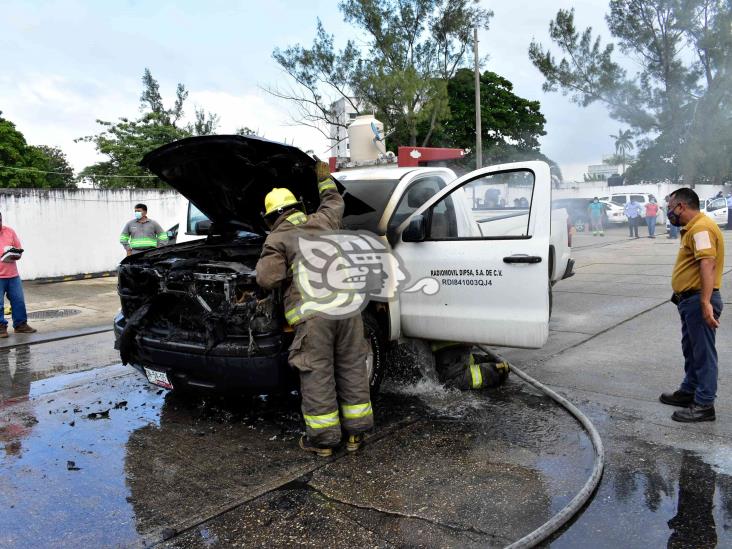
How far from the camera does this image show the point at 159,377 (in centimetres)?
436

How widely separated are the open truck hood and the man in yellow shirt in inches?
106

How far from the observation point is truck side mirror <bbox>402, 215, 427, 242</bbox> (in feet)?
15.1

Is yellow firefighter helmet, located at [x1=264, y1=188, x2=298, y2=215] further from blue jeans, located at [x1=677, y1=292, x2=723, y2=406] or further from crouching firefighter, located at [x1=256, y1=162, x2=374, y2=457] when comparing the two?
blue jeans, located at [x1=677, y1=292, x2=723, y2=406]

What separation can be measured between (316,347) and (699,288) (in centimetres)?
265

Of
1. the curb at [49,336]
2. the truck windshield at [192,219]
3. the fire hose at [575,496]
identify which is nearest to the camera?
the fire hose at [575,496]

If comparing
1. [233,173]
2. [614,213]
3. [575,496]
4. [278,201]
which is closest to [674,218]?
[575,496]

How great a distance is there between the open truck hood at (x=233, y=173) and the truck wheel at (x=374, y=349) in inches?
45.6

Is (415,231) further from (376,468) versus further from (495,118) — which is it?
(495,118)

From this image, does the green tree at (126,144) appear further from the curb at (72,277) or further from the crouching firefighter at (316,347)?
the crouching firefighter at (316,347)

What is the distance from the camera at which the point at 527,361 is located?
6027 mm

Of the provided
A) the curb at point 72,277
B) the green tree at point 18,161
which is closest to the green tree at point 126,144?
the green tree at point 18,161

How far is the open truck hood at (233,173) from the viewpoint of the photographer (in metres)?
4.52

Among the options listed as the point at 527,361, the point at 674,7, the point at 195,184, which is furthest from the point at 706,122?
the point at 195,184

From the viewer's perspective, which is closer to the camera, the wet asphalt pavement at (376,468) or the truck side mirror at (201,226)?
the wet asphalt pavement at (376,468)
